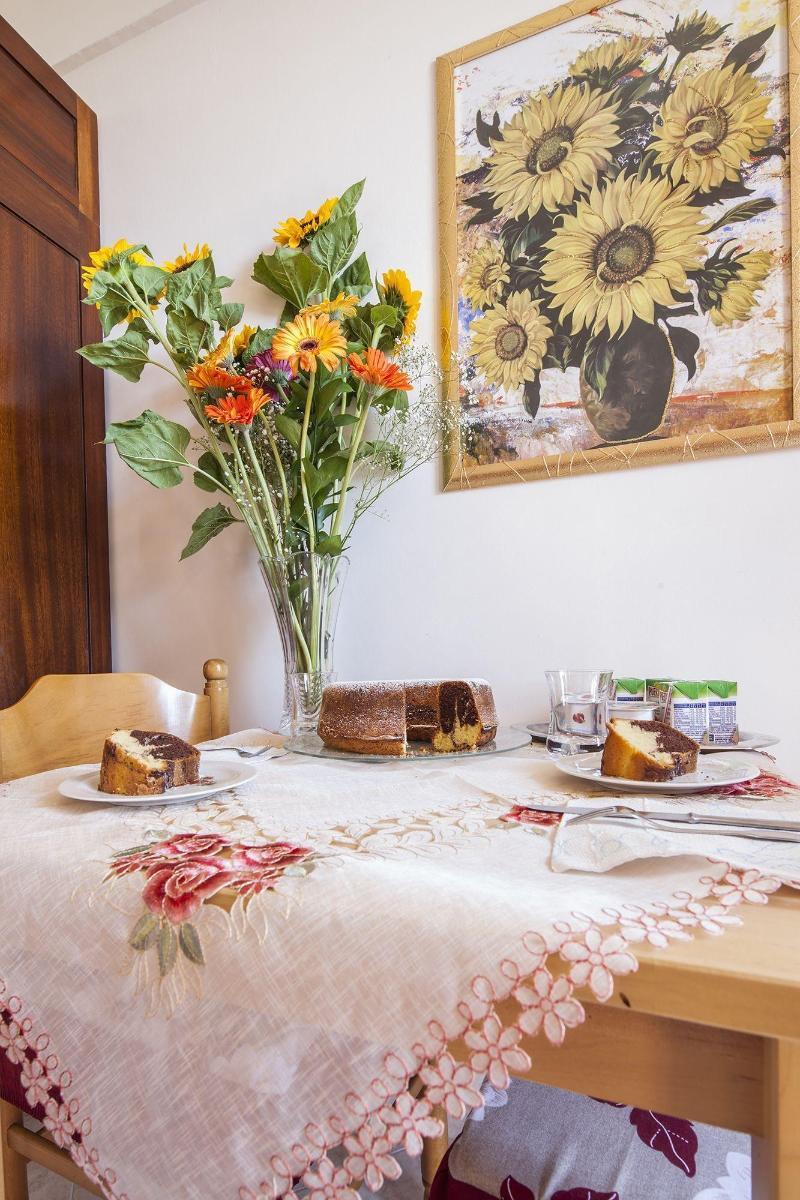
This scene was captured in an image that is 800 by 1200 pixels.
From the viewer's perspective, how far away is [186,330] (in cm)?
121

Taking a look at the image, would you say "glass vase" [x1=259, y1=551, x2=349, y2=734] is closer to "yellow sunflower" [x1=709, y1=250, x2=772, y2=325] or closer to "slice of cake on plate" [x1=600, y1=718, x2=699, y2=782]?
"slice of cake on plate" [x1=600, y1=718, x2=699, y2=782]

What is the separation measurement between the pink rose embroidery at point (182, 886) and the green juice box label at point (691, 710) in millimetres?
640

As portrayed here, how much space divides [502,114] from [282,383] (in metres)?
0.70

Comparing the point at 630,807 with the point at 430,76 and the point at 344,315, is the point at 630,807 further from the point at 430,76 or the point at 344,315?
the point at 430,76

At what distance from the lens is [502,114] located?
1286 mm

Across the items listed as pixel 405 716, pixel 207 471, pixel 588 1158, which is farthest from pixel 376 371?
pixel 588 1158

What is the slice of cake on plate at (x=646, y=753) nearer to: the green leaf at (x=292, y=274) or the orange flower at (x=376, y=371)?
the orange flower at (x=376, y=371)

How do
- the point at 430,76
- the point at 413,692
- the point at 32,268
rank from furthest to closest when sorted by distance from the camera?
the point at 32,268
the point at 430,76
the point at 413,692

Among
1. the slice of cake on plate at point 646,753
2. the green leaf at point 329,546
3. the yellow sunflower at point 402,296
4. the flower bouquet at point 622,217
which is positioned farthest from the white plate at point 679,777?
the yellow sunflower at point 402,296

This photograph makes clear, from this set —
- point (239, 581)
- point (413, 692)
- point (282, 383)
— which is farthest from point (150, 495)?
point (413, 692)

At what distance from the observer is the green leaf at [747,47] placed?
3.58ft

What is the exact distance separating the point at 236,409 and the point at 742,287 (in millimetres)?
836

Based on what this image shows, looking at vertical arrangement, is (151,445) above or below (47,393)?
below

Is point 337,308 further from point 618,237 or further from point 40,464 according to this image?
point 40,464
